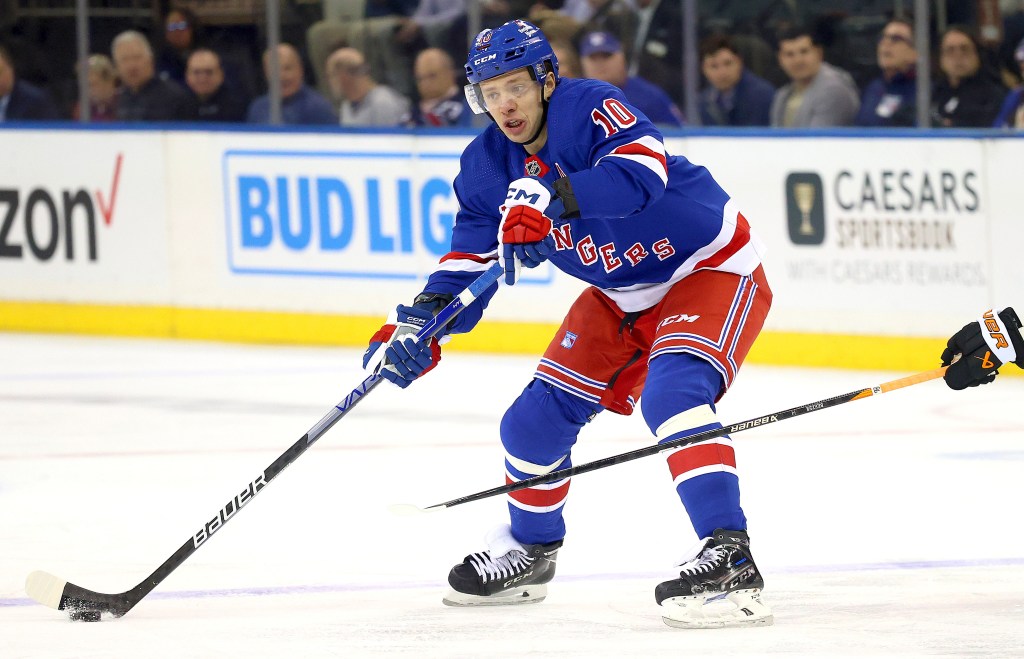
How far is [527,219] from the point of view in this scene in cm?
361

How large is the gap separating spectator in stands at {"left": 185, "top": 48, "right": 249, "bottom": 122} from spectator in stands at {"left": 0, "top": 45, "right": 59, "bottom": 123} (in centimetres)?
89

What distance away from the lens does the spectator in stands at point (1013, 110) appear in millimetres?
7102

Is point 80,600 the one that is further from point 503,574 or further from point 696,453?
point 696,453

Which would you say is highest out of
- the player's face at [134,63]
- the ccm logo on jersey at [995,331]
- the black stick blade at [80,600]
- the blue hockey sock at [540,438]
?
the player's face at [134,63]

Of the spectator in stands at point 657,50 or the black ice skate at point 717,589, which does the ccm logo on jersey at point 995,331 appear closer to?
the black ice skate at point 717,589

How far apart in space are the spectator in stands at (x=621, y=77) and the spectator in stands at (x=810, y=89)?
1.62 ft

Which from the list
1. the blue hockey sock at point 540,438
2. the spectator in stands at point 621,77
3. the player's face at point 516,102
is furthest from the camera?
the spectator in stands at point 621,77

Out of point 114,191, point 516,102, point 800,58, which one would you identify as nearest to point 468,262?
point 516,102

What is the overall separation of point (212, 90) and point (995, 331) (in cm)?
600

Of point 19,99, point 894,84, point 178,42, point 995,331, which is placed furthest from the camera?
point 19,99

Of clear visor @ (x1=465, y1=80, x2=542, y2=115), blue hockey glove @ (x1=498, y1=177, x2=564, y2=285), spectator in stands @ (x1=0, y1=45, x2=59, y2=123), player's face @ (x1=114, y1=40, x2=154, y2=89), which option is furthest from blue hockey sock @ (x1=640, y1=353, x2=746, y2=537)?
spectator in stands @ (x1=0, y1=45, x2=59, y2=123)

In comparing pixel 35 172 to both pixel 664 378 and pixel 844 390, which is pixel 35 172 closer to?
pixel 844 390

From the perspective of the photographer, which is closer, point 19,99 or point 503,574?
point 503,574

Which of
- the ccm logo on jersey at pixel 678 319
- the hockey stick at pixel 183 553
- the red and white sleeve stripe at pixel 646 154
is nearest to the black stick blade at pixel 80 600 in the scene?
the hockey stick at pixel 183 553
